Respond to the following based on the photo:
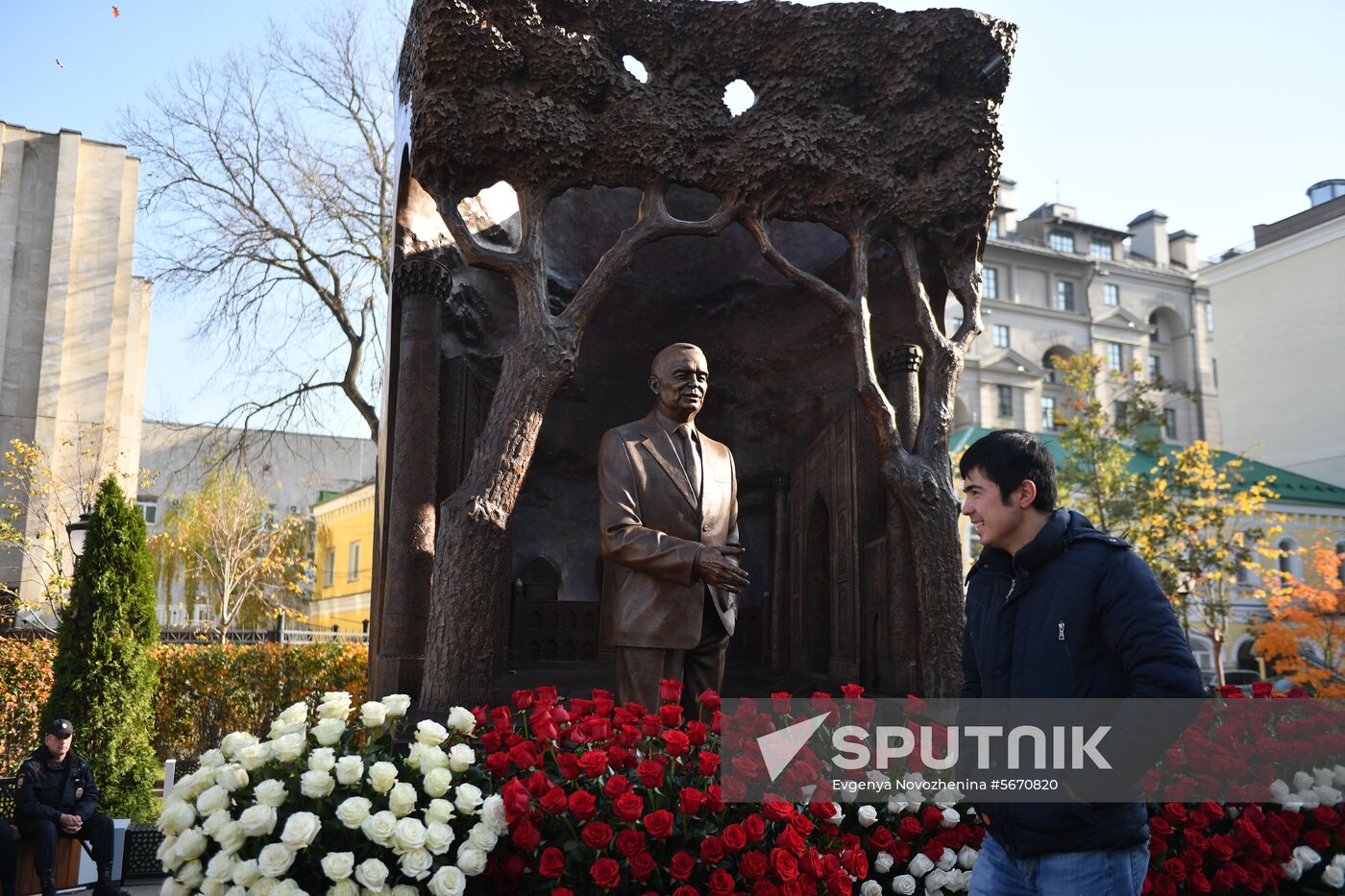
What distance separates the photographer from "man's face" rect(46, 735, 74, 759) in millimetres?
7566

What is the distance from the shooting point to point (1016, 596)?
9.78 ft

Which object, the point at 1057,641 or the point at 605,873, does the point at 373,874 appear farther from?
the point at 1057,641

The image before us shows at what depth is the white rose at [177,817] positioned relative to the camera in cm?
358

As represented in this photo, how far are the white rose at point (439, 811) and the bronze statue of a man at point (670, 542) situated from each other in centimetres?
224

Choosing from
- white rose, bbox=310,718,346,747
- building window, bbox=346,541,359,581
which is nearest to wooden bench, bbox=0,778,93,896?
white rose, bbox=310,718,346,747

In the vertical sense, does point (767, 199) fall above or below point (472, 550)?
above

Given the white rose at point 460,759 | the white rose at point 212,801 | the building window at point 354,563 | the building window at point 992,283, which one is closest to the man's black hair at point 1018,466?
the white rose at point 460,759

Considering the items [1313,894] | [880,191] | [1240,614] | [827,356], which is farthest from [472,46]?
[1240,614]

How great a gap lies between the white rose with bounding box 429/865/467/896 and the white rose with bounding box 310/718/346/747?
72cm

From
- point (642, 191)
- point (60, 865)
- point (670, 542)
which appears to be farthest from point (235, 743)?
point (60, 865)

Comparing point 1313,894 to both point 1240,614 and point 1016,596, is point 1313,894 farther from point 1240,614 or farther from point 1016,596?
point 1240,614

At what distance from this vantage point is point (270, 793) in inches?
139

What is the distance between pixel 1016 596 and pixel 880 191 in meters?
4.73

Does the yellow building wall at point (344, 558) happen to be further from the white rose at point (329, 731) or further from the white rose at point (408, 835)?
the white rose at point (408, 835)
